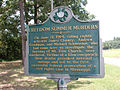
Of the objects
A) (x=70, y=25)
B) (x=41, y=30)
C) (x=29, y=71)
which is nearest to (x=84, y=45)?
(x=70, y=25)

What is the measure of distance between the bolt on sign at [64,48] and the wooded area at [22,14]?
24.9 ft

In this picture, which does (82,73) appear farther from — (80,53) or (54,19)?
(54,19)

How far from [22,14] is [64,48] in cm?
836

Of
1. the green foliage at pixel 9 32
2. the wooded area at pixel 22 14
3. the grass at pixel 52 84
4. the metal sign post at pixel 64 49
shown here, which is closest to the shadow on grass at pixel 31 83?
the grass at pixel 52 84

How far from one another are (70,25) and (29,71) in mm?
1511

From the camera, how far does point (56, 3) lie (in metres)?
12.4

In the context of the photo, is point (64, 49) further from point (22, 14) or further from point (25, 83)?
point (22, 14)

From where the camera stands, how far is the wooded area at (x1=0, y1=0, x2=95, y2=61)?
11141 millimetres

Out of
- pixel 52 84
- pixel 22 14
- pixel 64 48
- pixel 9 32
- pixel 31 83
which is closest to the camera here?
pixel 64 48

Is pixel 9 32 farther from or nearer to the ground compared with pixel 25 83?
farther from the ground

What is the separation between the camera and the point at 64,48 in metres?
3.26

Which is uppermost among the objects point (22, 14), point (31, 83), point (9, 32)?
point (22, 14)

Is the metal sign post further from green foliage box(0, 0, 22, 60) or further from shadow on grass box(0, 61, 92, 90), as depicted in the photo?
green foliage box(0, 0, 22, 60)

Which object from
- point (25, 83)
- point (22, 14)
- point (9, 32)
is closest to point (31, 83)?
point (25, 83)
